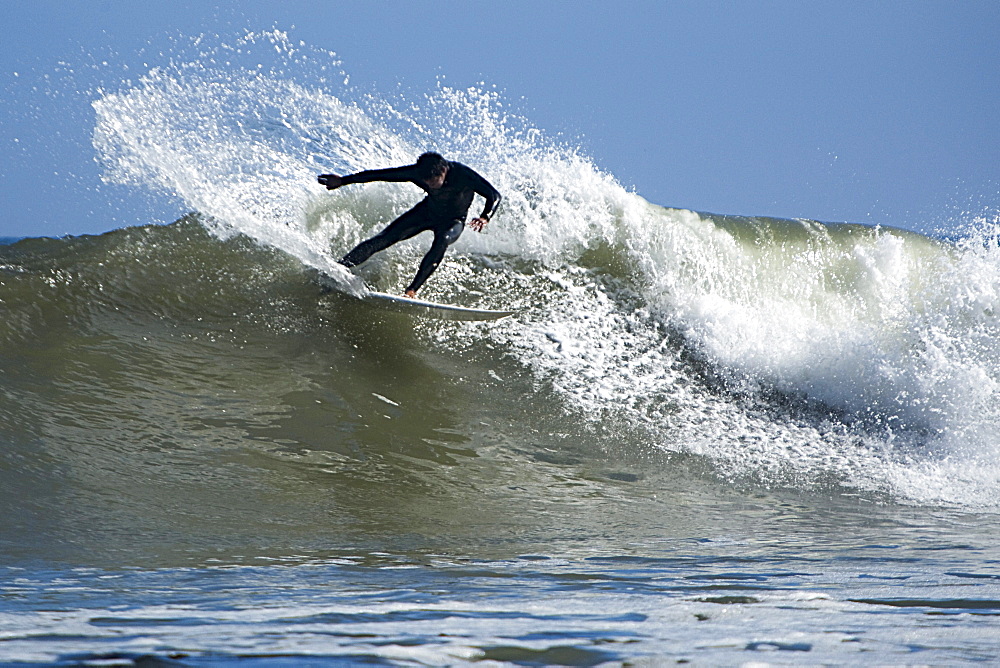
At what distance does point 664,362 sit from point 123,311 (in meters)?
3.88

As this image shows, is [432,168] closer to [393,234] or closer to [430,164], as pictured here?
[430,164]

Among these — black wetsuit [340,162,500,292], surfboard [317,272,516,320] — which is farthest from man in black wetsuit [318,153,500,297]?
surfboard [317,272,516,320]

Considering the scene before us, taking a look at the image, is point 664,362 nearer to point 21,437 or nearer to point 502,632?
point 21,437

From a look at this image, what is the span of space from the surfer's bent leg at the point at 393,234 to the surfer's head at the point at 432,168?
26cm

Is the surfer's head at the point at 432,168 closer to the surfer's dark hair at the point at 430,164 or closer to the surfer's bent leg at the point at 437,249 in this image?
the surfer's dark hair at the point at 430,164

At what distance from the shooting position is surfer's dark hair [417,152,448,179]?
5316 mm

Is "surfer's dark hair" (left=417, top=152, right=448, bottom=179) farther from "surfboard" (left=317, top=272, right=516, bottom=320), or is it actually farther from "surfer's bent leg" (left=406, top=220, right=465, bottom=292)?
"surfboard" (left=317, top=272, right=516, bottom=320)

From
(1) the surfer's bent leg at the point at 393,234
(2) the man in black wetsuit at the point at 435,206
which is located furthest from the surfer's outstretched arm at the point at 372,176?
(1) the surfer's bent leg at the point at 393,234

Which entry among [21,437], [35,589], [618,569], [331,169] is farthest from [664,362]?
[35,589]

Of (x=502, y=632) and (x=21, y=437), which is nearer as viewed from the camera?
(x=502, y=632)

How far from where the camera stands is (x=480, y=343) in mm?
5711

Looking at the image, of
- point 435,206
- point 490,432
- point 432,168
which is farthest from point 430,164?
point 490,432

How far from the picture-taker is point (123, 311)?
4.87 metres

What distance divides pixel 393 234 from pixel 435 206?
0.37 m
